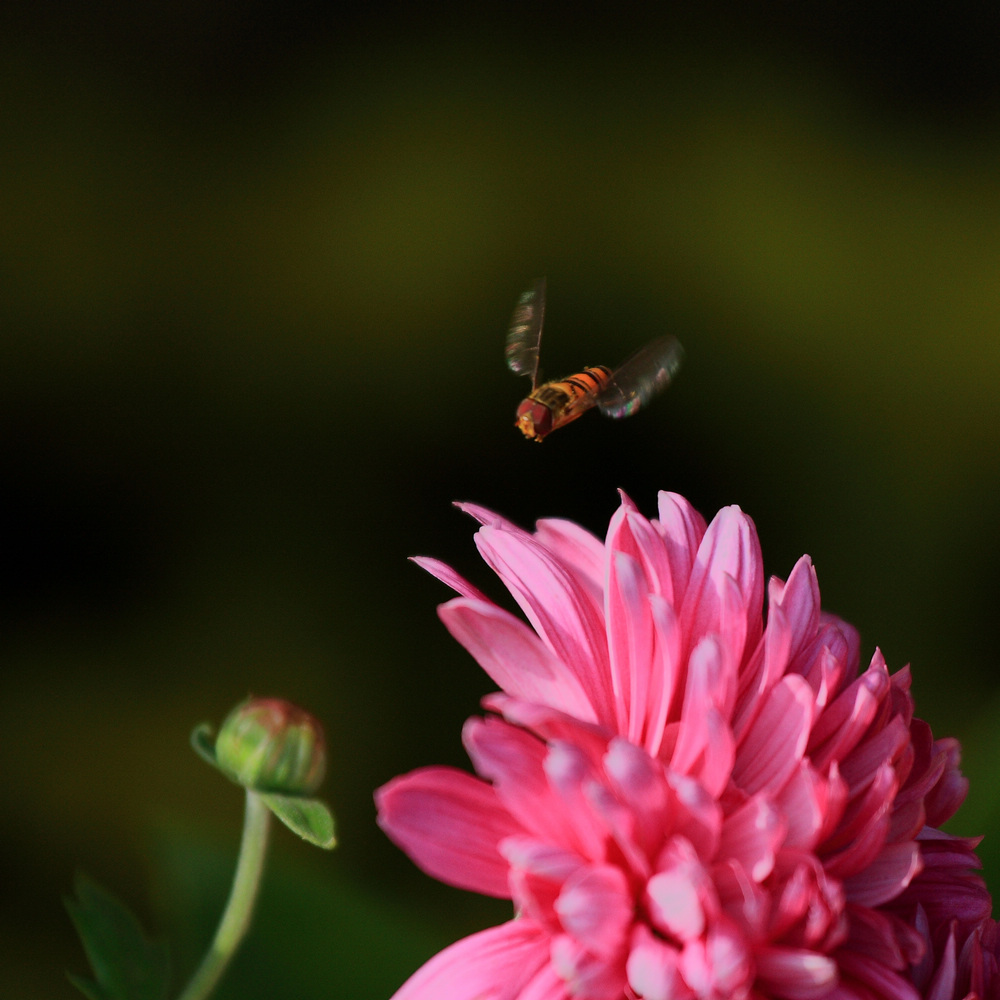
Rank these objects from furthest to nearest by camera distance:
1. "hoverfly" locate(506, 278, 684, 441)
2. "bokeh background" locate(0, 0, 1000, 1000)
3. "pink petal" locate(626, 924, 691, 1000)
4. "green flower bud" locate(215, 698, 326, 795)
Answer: "bokeh background" locate(0, 0, 1000, 1000) < "hoverfly" locate(506, 278, 684, 441) < "green flower bud" locate(215, 698, 326, 795) < "pink petal" locate(626, 924, 691, 1000)

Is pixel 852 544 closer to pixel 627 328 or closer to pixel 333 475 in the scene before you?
pixel 627 328

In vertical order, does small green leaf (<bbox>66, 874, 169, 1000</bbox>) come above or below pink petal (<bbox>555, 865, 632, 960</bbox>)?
below

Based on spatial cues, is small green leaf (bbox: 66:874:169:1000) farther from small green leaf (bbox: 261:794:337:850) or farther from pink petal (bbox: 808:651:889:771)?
pink petal (bbox: 808:651:889:771)

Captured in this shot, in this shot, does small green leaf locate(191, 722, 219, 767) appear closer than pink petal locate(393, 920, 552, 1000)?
No

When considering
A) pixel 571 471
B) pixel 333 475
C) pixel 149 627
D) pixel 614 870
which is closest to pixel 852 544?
pixel 571 471

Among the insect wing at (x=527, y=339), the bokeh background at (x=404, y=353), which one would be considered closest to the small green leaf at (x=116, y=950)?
the insect wing at (x=527, y=339)

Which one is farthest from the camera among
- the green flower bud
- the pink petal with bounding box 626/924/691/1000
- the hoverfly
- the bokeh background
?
the bokeh background

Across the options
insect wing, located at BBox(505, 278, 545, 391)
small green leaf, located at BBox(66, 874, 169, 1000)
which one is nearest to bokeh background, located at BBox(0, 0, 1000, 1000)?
insect wing, located at BBox(505, 278, 545, 391)

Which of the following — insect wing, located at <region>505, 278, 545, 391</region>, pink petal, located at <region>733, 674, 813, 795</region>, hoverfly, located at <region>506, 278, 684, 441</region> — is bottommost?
pink petal, located at <region>733, 674, 813, 795</region>
